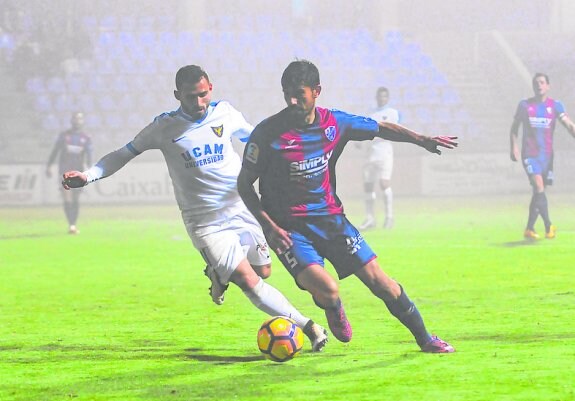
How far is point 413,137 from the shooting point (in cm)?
603

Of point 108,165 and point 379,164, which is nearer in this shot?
point 108,165

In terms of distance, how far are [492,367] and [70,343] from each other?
2.83 meters

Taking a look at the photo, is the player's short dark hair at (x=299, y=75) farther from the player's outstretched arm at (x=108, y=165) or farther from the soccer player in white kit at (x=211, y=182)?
the player's outstretched arm at (x=108, y=165)

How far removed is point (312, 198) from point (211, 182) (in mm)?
954

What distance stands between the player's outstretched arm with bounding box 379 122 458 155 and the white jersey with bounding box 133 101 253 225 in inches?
43.0

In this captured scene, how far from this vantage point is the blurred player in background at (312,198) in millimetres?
5949

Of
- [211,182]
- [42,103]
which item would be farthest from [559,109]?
[42,103]

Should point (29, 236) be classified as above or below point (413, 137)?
below

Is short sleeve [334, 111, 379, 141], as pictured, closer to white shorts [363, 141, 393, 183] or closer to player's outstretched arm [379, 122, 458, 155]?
player's outstretched arm [379, 122, 458, 155]

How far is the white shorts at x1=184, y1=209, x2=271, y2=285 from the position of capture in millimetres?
6605

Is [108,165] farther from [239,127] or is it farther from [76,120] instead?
[76,120]

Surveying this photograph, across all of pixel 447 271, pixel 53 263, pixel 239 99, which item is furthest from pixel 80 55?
pixel 447 271

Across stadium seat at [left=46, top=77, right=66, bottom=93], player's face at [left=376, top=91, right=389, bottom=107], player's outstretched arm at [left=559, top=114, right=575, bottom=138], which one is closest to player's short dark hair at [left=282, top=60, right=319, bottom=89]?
player's outstretched arm at [left=559, top=114, right=575, bottom=138]

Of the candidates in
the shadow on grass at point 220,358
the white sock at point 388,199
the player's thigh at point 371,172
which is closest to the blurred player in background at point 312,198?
the shadow on grass at point 220,358
